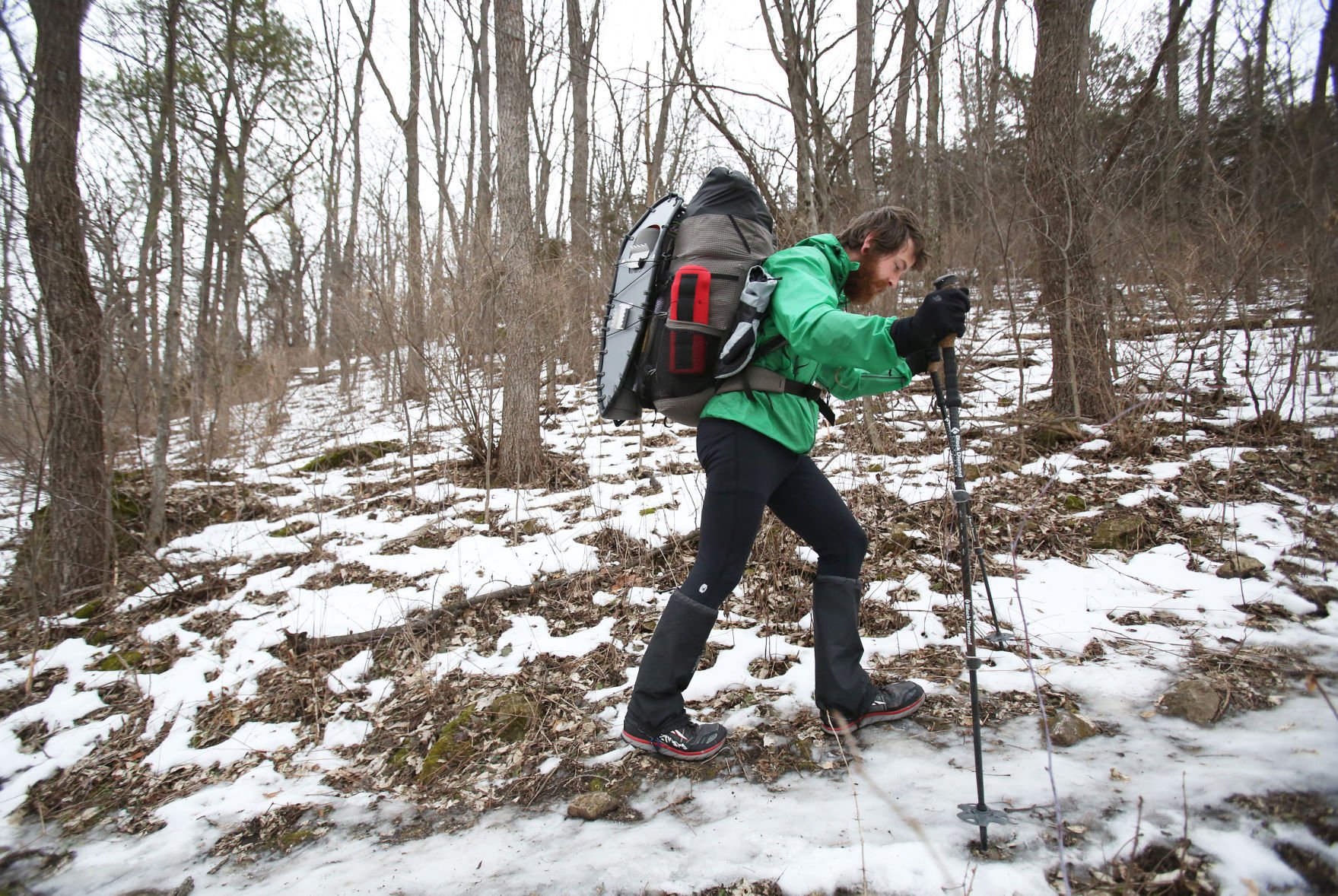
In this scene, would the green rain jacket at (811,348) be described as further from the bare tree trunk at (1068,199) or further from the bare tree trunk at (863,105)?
the bare tree trunk at (1068,199)

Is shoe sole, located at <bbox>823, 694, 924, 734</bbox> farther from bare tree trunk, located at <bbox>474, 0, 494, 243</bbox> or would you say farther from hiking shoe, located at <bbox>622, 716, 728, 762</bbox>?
bare tree trunk, located at <bbox>474, 0, 494, 243</bbox>

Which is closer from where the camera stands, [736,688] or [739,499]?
[739,499]

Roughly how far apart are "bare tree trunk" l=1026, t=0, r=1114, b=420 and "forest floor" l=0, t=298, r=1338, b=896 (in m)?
0.35

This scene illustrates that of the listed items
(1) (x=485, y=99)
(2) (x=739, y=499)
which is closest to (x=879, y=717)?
(2) (x=739, y=499)

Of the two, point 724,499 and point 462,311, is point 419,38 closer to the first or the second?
point 462,311

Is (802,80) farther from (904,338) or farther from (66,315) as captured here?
(66,315)

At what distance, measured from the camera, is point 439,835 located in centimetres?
230

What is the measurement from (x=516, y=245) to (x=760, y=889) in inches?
204

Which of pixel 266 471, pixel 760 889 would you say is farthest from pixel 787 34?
pixel 266 471

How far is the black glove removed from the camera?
1762 mm

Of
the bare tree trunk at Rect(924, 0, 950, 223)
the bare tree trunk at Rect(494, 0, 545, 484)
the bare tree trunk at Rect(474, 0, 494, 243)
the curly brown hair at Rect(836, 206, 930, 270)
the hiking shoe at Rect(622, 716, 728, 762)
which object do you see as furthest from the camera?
the bare tree trunk at Rect(474, 0, 494, 243)

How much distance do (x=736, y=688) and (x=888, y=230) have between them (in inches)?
81.2

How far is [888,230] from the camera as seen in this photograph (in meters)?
2.23

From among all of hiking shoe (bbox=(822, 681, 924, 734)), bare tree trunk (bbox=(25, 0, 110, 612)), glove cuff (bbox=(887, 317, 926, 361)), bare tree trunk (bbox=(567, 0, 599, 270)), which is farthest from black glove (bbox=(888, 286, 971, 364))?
bare tree trunk (bbox=(567, 0, 599, 270))
